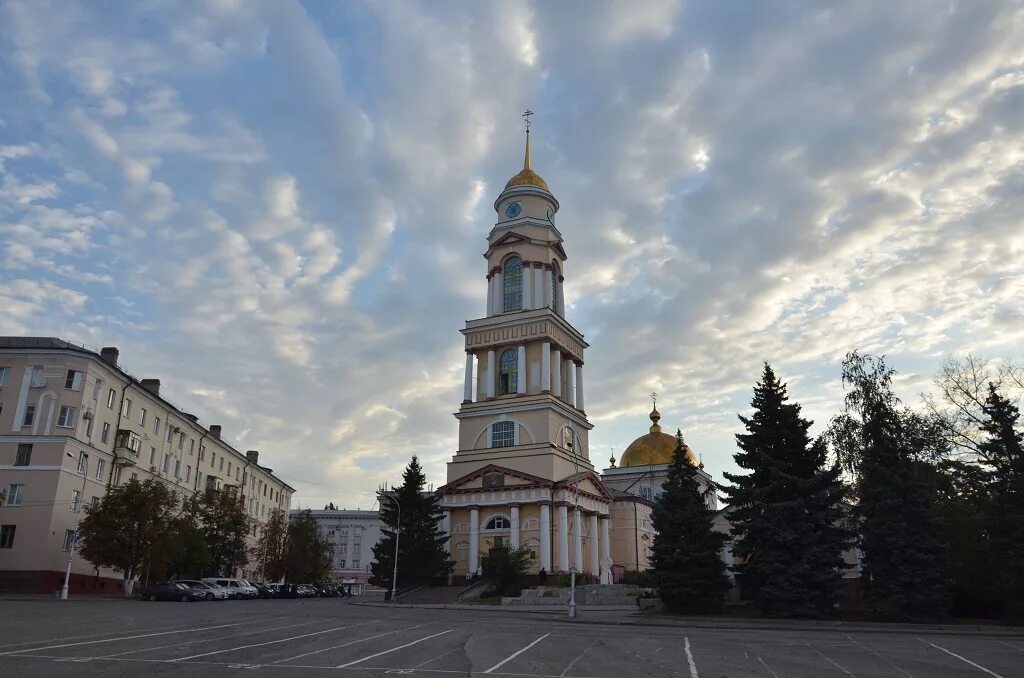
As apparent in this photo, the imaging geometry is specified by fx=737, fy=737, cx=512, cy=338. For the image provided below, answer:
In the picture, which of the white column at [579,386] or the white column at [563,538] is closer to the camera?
the white column at [563,538]

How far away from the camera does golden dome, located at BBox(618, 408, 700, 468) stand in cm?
8419

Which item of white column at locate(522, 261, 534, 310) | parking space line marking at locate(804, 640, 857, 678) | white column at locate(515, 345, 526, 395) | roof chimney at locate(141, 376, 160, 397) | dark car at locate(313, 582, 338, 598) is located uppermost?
white column at locate(522, 261, 534, 310)

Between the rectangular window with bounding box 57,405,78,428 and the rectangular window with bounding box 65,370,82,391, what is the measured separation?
4.23 feet

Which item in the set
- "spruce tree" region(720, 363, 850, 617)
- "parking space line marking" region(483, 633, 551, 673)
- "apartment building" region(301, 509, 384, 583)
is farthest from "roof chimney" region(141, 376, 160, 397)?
"apartment building" region(301, 509, 384, 583)

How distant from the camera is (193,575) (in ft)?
176

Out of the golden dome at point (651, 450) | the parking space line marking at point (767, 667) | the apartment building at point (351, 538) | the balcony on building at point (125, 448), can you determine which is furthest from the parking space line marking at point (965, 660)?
the apartment building at point (351, 538)

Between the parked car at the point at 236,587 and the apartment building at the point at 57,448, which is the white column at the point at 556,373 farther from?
the apartment building at the point at 57,448

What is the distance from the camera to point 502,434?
62.8 metres

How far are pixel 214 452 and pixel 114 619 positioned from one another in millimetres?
48387

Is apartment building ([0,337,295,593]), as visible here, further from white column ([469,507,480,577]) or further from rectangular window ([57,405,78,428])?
white column ([469,507,480,577])

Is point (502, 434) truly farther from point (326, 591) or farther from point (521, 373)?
point (326, 591)

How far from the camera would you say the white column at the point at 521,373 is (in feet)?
209

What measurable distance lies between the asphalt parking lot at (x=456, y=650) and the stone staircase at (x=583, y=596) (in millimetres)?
19645

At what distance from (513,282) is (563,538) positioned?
24974 mm
